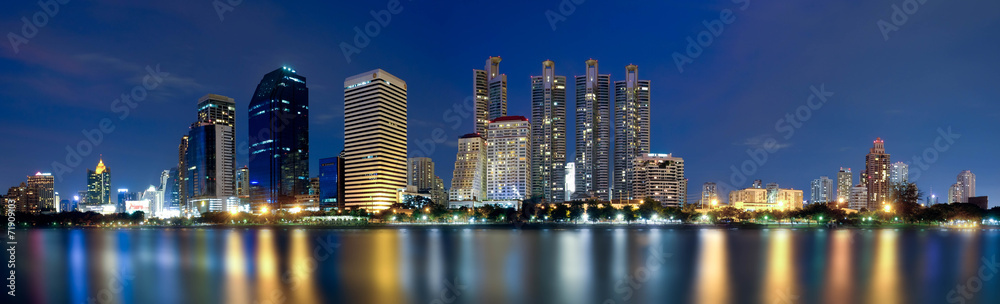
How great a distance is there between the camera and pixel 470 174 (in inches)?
7559

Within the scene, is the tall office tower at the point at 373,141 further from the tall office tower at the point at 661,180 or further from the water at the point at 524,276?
the water at the point at 524,276

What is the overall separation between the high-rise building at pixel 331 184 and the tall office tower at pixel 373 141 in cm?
852

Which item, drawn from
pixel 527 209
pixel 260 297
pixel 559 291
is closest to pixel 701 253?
pixel 559 291

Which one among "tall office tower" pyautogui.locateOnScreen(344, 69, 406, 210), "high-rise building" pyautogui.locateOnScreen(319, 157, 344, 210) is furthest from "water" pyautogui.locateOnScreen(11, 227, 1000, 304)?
"high-rise building" pyautogui.locateOnScreen(319, 157, 344, 210)

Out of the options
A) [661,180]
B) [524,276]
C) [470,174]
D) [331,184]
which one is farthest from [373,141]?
[524,276]

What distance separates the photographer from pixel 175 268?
4184 centimetres

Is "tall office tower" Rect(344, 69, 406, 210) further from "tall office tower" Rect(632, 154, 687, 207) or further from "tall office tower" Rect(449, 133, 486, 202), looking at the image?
"tall office tower" Rect(632, 154, 687, 207)

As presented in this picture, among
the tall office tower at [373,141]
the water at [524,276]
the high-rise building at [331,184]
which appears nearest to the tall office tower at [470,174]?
the tall office tower at [373,141]

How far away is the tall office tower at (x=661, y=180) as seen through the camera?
193 meters

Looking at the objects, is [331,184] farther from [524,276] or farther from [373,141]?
[524,276]

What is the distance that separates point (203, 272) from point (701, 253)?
3754 centimetres

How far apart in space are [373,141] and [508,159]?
42.5 metres

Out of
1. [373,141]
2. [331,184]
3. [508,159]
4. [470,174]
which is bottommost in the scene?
[331,184]

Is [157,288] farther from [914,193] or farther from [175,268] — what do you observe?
[914,193]
